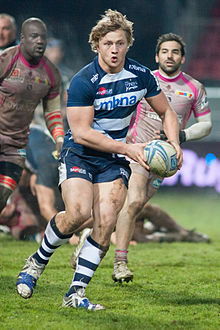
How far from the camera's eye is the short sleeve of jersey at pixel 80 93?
5238mm

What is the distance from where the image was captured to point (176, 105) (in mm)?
7875

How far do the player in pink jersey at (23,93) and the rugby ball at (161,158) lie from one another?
2697 millimetres

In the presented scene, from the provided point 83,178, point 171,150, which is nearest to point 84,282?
point 83,178

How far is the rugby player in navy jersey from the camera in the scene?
5.21 m

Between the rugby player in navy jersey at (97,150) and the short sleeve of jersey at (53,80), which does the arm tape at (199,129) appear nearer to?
the short sleeve of jersey at (53,80)

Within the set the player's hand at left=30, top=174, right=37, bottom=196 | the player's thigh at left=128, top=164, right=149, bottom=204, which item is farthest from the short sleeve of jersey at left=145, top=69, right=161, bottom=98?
the player's hand at left=30, top=174, right=37, bottom=196

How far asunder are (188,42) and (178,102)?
12417mm

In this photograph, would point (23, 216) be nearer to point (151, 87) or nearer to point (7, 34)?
point (7, 34)

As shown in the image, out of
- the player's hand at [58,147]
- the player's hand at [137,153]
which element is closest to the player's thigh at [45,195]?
the player's hand at [58,147]

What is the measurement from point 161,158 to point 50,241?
3.77 ft

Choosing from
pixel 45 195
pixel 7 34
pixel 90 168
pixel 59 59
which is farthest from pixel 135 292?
pixel 59 59

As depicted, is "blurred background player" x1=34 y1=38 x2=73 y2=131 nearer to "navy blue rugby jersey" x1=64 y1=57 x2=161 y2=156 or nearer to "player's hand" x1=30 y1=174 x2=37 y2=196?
"player's hand" x1=30 y1=174 x2=37 y2=196

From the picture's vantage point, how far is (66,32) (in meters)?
16.5

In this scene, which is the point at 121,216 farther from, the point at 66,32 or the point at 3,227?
the point at 66,32
